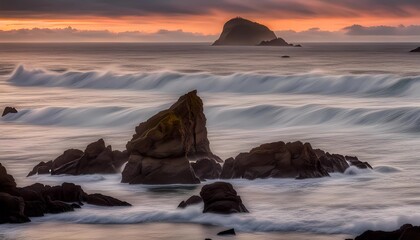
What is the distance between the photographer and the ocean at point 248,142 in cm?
1929

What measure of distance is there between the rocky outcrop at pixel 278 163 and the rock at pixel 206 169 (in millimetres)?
233

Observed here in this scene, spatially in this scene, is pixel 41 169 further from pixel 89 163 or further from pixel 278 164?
pixel 278 164

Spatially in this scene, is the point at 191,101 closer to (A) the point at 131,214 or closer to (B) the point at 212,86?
(A) the point at 131,214

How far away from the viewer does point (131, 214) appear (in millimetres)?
20516

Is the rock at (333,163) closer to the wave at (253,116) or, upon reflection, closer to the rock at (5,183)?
the rock at (5,183)

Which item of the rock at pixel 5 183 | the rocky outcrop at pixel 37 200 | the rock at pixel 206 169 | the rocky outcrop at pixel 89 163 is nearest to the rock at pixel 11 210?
the rocky outcrop at pixel 37 200

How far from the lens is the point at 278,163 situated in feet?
84.4

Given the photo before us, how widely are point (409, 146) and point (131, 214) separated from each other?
16.8 meters

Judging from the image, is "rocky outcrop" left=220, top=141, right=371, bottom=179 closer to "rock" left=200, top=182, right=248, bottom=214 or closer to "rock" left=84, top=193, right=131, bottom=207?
"rock" left=84, top=193, right=131, bottom=207

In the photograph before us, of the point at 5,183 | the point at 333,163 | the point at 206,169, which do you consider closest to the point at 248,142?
the point at 333,163

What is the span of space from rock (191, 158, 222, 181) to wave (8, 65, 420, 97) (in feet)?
129

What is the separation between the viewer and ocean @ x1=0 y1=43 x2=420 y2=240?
63.3ft

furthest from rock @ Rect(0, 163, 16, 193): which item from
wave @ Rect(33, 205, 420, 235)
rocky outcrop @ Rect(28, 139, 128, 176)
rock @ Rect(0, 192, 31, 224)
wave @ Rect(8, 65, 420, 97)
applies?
wave @ Rect(8, 65, 420, 97)

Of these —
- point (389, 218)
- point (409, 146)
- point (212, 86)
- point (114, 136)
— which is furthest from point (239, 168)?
point (212, 86)
